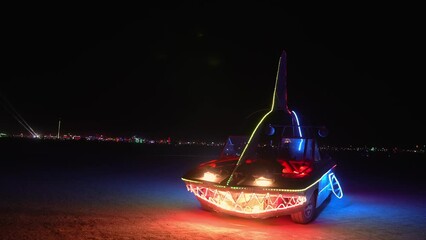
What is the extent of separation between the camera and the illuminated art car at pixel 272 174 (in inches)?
342

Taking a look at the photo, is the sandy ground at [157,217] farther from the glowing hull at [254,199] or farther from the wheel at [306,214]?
the glowing hull at [254,199]

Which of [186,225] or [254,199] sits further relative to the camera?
[254,199]

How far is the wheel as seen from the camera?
898cm

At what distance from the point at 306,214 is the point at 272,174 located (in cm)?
106

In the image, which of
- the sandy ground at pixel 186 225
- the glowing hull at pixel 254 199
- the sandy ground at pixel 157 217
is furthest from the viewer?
the glowing hull at pixel 254 199

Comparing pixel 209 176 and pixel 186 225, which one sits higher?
pixel 209 176

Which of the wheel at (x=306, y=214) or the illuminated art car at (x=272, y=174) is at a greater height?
the illuminated art car at (x=272, y=174)

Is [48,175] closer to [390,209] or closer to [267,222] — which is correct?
[267,222]

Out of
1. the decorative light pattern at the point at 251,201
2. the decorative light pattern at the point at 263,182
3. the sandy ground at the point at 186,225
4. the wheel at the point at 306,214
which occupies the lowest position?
the sandy ground at the point at 186,225

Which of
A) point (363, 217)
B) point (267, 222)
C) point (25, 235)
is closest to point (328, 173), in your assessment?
point (363, 217)

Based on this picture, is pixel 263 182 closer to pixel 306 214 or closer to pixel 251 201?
pixel 251 201

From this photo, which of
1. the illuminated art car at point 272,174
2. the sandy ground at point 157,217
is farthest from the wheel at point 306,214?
the sandy ground at point 157,217

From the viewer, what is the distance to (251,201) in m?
8.85

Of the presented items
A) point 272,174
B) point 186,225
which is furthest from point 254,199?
point 186,225
